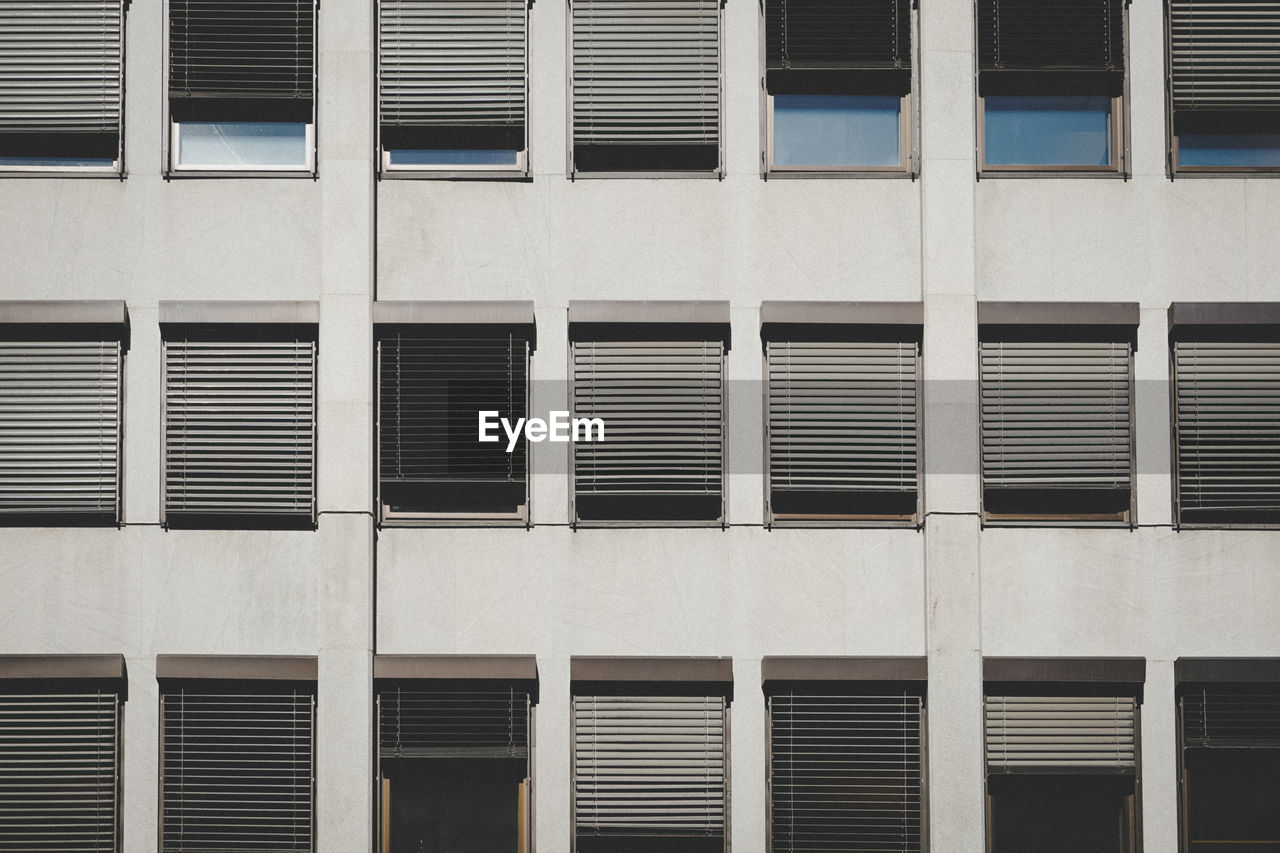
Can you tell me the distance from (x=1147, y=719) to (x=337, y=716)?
7693mm

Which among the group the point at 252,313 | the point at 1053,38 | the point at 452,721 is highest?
the point at 1053,38

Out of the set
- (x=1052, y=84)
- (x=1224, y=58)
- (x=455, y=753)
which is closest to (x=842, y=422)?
(x=1052, y=84)

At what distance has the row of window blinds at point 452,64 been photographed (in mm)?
9984

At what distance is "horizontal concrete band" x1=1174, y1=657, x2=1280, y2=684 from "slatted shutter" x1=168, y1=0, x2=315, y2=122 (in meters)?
10.2

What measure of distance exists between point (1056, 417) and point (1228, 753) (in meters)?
3.57

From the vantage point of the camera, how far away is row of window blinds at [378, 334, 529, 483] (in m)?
9.78

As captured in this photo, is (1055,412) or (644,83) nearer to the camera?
(1055,412)

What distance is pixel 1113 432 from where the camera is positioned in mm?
9758

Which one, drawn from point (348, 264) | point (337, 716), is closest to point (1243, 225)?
point (348, 264)

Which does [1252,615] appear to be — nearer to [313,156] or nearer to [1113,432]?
[1113,432]

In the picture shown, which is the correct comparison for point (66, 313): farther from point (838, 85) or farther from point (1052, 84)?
point (1052, 84)

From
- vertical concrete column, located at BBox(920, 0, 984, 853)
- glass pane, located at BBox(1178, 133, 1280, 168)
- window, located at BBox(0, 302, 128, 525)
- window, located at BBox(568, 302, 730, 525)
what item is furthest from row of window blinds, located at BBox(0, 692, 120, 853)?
glass pane, located at BBox(1178, 133, 1280, 168)

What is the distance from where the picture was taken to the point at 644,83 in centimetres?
999

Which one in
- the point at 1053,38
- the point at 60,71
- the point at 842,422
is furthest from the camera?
the point at 1053,38
